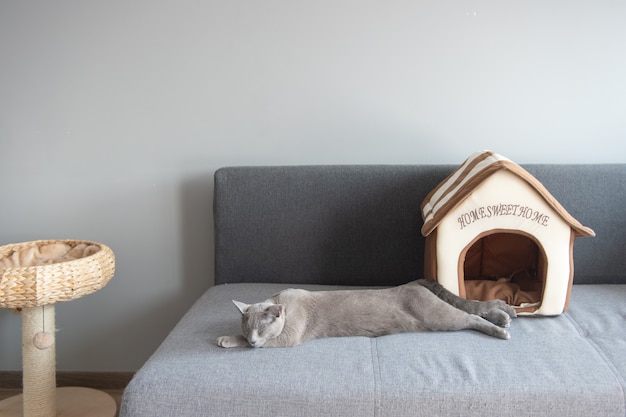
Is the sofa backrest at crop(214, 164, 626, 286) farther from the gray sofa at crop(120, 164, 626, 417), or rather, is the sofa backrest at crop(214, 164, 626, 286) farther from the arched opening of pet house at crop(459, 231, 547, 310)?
the arched opening of pet house at crop(459, 231, 547, 310)

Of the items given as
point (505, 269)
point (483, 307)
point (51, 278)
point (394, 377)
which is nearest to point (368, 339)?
Answer: point (394, 377)

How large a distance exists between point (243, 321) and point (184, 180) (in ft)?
2.87

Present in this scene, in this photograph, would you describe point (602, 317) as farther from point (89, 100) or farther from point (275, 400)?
point (89, 100)

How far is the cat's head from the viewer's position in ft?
5.41

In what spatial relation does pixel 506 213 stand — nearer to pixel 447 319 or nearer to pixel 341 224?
pixel 447 319

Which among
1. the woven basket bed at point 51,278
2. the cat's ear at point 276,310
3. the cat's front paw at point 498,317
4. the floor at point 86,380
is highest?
the woven basket bed at point 51,278

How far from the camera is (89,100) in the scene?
2344 millimetres

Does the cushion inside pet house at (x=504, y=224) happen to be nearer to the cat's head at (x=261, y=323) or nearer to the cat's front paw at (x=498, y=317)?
the cat's front paw at (x=498, y=317)

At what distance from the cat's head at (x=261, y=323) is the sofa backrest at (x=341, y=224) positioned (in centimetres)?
54

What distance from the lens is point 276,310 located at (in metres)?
1.68

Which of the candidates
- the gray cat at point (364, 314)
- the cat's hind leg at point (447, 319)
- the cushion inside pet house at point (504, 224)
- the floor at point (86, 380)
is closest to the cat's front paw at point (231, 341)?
the gray cat at point (364, 314)

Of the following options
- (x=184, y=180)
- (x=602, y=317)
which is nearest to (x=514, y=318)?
(x=602, y=317)

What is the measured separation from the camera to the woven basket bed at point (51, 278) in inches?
71.8

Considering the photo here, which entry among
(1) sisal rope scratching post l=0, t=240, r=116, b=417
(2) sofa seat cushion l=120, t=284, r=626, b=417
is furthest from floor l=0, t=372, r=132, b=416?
(2) sofa seat cushion l=120, t=284, r=626, b=417
